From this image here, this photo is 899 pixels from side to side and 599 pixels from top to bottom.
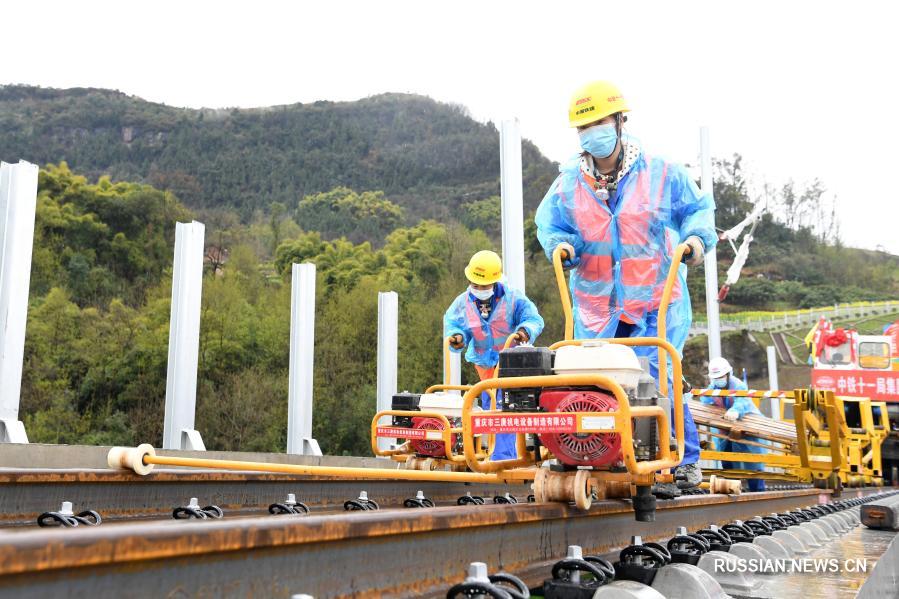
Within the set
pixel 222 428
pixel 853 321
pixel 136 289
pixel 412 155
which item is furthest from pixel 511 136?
pixel 412 155

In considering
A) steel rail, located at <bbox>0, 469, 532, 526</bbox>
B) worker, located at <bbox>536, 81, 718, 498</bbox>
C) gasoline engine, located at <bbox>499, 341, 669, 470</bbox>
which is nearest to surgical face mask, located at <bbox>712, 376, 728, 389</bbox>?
worker, located at <bbox>536, 81, 718, 498</bbox>

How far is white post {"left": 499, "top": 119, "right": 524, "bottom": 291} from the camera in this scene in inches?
342

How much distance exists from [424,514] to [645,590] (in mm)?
612

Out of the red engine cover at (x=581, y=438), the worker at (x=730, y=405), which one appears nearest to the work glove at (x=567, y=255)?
the red engine cover at (x=581, y=438)

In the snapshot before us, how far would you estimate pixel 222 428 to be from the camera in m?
20.6

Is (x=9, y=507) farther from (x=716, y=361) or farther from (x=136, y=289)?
(x=136, y=289)

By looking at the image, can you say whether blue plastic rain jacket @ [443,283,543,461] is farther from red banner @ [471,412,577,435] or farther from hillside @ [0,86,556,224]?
hillside @ [0,86,556,224]

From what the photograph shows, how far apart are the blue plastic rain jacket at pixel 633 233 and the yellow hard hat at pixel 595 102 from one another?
360mm

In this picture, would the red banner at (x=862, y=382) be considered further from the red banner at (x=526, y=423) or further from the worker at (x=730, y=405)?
the red banner at (x=526, y=423)

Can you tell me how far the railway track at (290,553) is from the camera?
1157mm

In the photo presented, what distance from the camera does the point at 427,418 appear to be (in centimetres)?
568

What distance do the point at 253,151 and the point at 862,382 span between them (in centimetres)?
6753

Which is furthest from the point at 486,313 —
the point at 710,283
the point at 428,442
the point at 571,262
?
the point at 710,283

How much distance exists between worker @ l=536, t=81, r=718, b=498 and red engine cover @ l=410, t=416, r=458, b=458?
155cm
